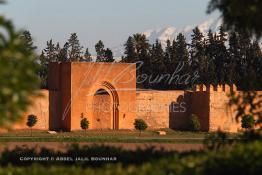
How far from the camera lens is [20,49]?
18.3ft

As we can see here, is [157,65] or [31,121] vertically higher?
[157,65]

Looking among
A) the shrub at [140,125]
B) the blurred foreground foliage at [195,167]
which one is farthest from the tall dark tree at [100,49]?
the blurred foreground foliage at [195,167]

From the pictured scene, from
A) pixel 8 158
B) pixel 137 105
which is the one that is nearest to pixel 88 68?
pixel 137 105

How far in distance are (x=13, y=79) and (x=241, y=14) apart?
405cm

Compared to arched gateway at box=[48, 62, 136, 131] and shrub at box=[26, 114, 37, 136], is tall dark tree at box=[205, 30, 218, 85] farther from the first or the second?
shrub at box=[26, 114, 37, 136]

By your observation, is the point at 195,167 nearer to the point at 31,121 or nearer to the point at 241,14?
the point at 241,14

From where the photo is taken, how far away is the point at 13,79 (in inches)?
212

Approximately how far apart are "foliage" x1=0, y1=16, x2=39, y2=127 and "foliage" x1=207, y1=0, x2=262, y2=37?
11.9 ft

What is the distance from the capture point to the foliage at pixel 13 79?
542cm

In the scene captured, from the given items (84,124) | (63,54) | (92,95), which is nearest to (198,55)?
(63,54)

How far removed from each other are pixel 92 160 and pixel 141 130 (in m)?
26.0

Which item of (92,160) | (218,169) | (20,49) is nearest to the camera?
(20,49)

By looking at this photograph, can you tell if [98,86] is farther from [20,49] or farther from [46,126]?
[20,49]

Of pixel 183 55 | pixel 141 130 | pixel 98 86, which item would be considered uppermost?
pixel 183 55
